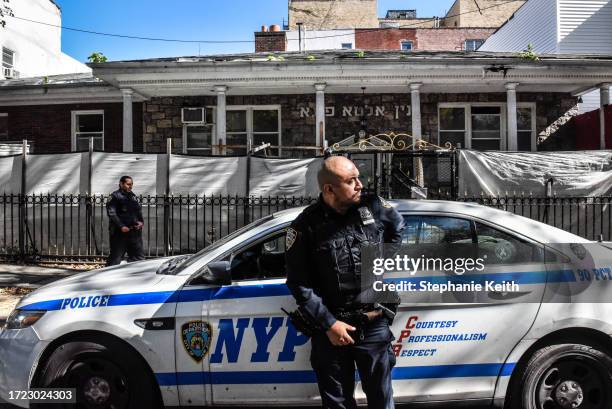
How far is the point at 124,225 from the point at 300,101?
24.8 feet

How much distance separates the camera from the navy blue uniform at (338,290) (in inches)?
106

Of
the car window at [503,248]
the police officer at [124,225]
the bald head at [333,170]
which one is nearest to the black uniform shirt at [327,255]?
the bald head at [333,170]

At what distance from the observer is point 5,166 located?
10227 mm

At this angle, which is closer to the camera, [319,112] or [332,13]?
[319,112]

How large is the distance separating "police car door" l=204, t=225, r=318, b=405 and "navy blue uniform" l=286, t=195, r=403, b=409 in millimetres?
579

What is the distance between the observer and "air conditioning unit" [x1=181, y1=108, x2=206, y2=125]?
13742mm

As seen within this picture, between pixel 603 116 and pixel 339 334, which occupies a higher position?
pixel 603 116

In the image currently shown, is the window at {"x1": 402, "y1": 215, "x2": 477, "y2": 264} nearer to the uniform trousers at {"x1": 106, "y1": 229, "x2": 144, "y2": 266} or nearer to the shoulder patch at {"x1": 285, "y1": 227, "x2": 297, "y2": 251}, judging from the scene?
the shoulder patch at {"x1": 285, "y1": 227, "x2": 297, "y2": 251}

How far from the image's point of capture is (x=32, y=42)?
22875 mm

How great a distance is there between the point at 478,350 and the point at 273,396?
135cm

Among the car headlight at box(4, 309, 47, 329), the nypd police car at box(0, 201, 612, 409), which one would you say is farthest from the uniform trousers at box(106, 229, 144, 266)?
the nypd police car at box(0, 201, 612, 409)

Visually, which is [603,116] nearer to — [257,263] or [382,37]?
[257,263]

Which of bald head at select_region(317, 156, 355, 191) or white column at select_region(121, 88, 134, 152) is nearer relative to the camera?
bald head at select_region(317, 156, 355, 191)

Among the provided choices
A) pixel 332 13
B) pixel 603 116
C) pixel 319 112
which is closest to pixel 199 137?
pixel 319 112
